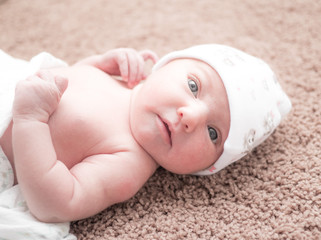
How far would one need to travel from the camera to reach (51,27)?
1.83 metres

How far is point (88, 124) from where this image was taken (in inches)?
44.4

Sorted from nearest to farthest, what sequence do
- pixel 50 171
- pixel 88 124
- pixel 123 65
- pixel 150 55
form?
1. pixel 50 171
2. pixel 88 124
3. pixel 123 65
4. pixel 150 55

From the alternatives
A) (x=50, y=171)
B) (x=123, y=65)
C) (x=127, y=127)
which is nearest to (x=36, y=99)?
(x=50, y=171)

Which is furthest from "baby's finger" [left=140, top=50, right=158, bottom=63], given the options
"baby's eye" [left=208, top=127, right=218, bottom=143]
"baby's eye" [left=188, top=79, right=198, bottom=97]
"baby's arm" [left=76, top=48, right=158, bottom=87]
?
"baby's eye" [left=208, top=127, right=218, bottom=143]

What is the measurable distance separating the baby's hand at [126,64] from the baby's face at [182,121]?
0.20 metres

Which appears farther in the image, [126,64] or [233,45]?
[233,45]

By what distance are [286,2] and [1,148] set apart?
1.59 meters

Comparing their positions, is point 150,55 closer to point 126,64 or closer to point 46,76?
point 126,64

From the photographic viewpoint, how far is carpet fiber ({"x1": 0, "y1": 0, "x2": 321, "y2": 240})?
3.68 feet

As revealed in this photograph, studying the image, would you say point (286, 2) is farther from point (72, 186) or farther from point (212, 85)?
point (72, 186)

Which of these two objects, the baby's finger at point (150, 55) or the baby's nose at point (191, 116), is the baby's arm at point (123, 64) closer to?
the baby's finger at point (150, 55)

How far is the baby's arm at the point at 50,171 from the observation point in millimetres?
997

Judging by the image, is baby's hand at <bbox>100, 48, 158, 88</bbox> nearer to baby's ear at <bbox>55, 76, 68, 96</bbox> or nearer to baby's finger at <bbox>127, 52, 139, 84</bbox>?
baby's finger at <bbox>127, 52, 139, 84</bbox>

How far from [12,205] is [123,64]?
2.04 feet
